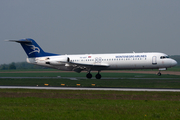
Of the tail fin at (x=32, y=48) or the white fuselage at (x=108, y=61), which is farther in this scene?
the tail fin at (x=32, y=48)

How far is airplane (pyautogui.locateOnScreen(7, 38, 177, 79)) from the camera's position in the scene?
43406 millimetres

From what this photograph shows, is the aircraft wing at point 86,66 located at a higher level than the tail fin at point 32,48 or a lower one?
lower

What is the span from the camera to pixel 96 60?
4644 cm

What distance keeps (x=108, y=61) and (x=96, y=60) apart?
239 cm

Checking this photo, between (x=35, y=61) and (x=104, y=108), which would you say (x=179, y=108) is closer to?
(x=104, y=108)

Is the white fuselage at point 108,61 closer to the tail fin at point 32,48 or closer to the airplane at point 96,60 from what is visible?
the airplane at point 96,60

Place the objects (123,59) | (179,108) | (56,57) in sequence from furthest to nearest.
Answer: (56,57) → (123,59) → (179,108)

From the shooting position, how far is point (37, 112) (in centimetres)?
1428

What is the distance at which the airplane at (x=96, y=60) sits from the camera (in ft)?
142

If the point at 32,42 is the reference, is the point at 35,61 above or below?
below

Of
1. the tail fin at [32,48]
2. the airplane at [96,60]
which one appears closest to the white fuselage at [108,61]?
the airplane at [96,60]

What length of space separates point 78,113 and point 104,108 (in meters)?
2.20

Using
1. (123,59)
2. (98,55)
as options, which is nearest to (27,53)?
(98,55)

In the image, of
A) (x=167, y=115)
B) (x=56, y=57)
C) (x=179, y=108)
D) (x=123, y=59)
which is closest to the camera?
(x=167, y=115)
